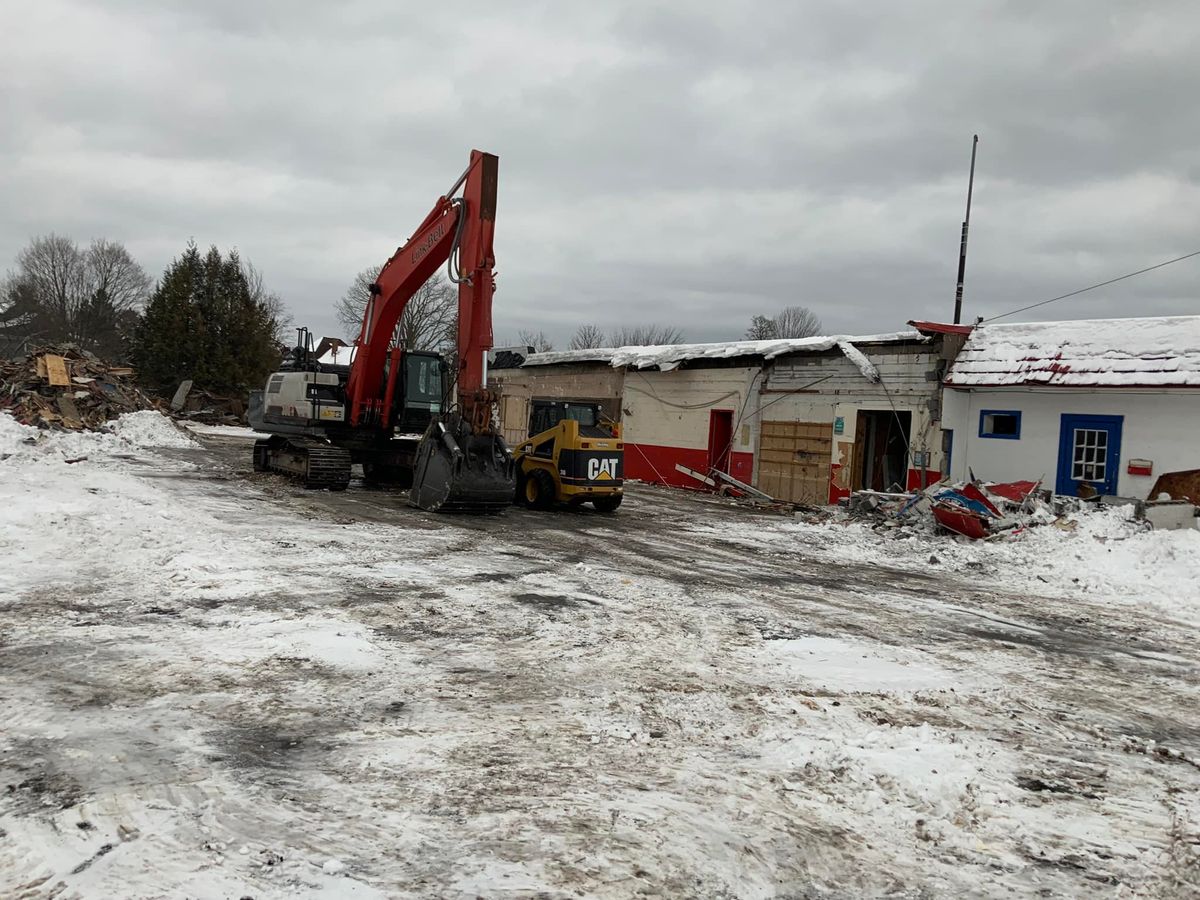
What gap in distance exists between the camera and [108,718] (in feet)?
15.1

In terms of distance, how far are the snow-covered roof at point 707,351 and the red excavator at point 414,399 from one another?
8.87 meters

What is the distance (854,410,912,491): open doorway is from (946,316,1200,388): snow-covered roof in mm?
2378

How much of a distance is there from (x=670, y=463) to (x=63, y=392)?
1905 cm

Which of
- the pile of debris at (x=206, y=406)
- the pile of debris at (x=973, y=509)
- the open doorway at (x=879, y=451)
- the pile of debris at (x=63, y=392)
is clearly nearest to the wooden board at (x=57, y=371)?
the pile of debris at (x=63, y=392)

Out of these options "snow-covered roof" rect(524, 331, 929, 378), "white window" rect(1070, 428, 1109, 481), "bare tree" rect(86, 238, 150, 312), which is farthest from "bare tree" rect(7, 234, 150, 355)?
"white window" rect(1070, 428, 1109, 481)

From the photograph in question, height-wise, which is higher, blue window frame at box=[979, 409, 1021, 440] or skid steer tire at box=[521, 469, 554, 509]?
blue window frame at box=[979, 409, 1021, 440]

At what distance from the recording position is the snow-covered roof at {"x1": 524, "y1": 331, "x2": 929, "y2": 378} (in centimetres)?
1989

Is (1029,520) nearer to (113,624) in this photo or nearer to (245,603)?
(245,603)

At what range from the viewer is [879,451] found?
67.6ft

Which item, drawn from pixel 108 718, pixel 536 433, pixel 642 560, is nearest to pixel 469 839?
pixel 108 718

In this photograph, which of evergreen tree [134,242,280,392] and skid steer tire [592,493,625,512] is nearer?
skid steer tire [592,493,625,512]

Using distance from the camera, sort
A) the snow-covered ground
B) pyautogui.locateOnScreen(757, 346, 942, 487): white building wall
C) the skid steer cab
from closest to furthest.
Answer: the snow-covered ground < the skid steer cab < pyautogui.locateOnScreen(757, 346, 942, 487): white building wall

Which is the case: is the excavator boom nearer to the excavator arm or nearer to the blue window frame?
the excavator arm

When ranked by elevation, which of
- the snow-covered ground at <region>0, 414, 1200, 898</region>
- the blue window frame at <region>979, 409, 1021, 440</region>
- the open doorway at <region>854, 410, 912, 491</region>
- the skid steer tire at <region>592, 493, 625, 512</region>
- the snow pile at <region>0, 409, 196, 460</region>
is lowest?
the snow-covered ground at <region>0, 414, 1200, 898</region>
